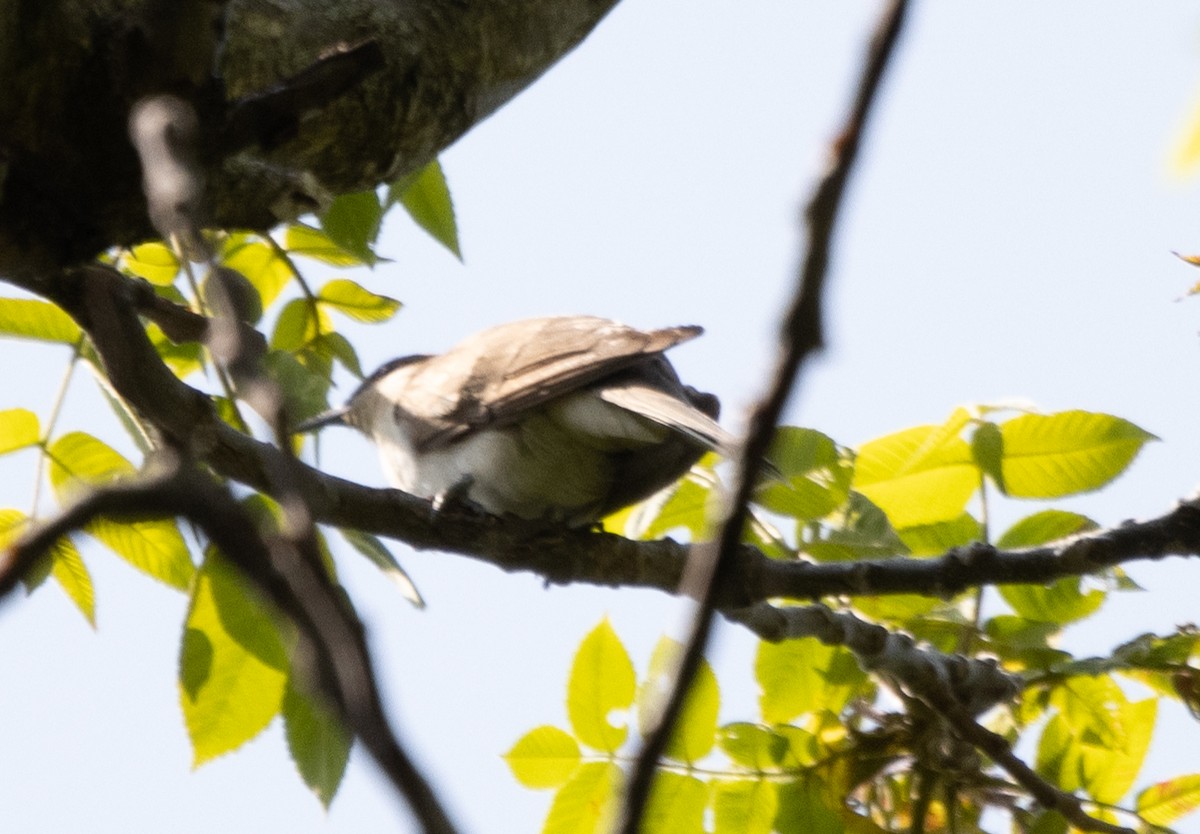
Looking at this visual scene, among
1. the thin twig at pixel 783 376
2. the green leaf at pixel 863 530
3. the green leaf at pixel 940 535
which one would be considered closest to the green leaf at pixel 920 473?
the green leaf at pixel 940 535

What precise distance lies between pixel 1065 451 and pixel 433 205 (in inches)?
62.2

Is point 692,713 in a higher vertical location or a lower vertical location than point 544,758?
higher

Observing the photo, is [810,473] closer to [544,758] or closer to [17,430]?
[544,758]

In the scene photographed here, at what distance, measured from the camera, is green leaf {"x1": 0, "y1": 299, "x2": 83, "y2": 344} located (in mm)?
2723

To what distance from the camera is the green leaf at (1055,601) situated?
9.44ft

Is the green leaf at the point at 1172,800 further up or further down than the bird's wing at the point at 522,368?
further down

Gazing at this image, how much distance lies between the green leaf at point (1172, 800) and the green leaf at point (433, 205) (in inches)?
78.5

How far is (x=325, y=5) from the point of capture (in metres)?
2.58

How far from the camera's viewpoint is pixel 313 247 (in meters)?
3.29

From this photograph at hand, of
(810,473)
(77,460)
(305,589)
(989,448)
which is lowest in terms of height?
(305,589)

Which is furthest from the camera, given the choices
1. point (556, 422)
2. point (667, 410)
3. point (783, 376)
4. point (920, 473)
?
point (556, 422)

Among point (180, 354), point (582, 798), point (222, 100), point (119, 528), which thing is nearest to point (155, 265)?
point (180, 354)

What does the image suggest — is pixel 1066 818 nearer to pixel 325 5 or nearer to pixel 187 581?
pixel 187 581

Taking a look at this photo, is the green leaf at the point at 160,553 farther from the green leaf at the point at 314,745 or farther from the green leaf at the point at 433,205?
the green leaf at the point at 433,205
